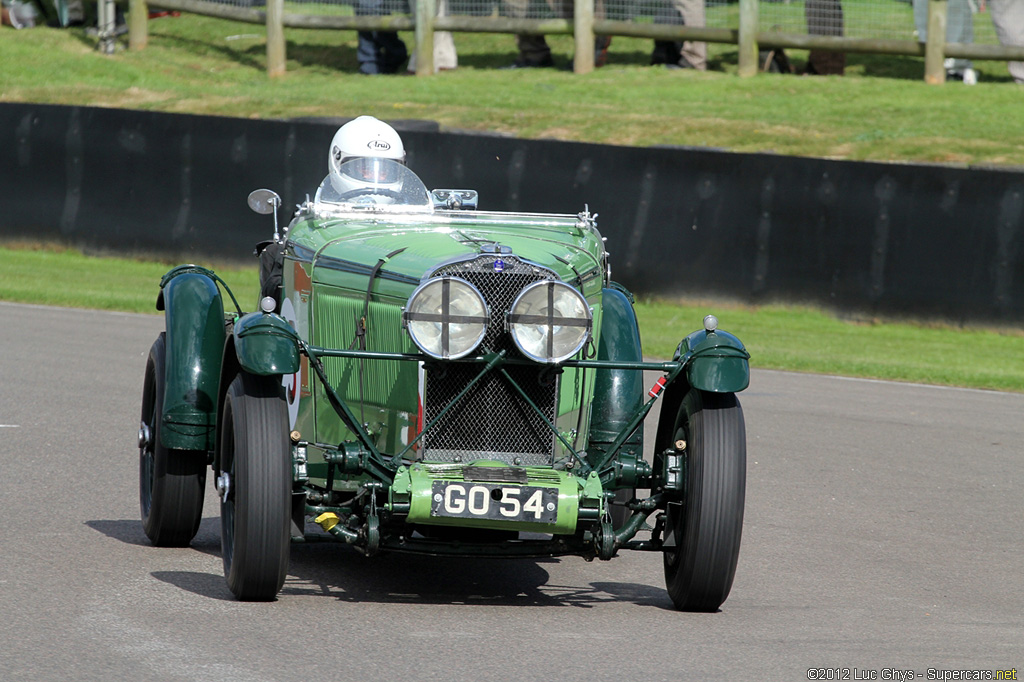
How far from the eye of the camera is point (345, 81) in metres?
21.8

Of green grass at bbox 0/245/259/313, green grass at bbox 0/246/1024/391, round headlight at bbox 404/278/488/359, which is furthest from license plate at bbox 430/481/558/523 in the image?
Result: green grass at bbox 0/245/259/313

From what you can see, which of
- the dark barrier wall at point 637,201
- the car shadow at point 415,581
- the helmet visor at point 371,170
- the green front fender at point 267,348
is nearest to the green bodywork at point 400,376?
the green front fender at point 267,348

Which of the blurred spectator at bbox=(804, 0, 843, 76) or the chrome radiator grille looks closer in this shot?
the chrome radiator grille

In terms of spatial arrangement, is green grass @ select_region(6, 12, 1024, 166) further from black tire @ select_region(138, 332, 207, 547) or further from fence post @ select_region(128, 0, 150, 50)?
black tire @ select_region(138, 332, 207, 547)

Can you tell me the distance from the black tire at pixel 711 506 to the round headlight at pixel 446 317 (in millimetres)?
898

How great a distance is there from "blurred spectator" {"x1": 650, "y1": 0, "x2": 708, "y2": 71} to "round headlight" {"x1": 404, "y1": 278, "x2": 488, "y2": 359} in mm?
15363

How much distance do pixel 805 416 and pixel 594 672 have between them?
19.8ft

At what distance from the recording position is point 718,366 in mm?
5523

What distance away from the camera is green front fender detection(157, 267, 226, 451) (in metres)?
6.11

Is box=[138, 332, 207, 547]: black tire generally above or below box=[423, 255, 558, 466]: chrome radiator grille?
below

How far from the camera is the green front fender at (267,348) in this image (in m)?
5.24

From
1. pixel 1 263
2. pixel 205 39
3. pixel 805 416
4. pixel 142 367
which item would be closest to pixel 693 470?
pixel 805 416

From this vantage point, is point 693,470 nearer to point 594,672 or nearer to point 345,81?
point 594,672

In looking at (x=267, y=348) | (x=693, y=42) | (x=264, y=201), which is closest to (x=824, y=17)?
(x=693, y=42)
